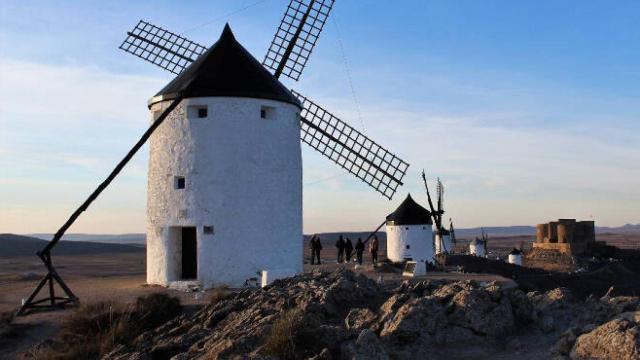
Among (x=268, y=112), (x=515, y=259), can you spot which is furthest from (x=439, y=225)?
(x=268, y=112)

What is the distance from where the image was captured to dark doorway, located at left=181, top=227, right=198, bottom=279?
1775 cm

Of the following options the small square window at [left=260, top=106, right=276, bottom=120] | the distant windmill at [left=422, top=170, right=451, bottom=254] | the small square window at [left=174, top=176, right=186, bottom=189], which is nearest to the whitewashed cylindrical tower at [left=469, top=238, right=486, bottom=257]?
the distant windmill at [left=422, top=170, right=451, bottom=254]

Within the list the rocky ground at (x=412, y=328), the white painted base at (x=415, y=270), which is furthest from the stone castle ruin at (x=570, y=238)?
the rocky ground at (x=412, y=328)

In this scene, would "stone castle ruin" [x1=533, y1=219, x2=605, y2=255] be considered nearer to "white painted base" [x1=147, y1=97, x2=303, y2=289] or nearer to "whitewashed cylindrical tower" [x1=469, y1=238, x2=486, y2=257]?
"whitewashed cylindrical tower" [x1=469, y1=238, x2=486, y2=257]

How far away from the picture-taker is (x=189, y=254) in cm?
1775

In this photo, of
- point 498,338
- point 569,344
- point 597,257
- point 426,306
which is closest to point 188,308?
point 426,306

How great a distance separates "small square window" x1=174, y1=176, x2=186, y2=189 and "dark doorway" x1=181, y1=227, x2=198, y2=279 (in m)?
1.26

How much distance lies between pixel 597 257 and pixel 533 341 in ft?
112

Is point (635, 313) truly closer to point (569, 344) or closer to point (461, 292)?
point (569, 344)

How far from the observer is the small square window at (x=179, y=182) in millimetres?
17234

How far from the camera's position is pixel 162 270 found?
1742 cm

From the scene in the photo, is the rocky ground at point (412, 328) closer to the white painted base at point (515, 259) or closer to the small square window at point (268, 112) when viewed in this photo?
the small square window at point (268, 112)

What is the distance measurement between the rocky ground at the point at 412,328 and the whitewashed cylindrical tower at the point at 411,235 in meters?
21.7

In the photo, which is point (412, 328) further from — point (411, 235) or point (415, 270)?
point (411, 235)
